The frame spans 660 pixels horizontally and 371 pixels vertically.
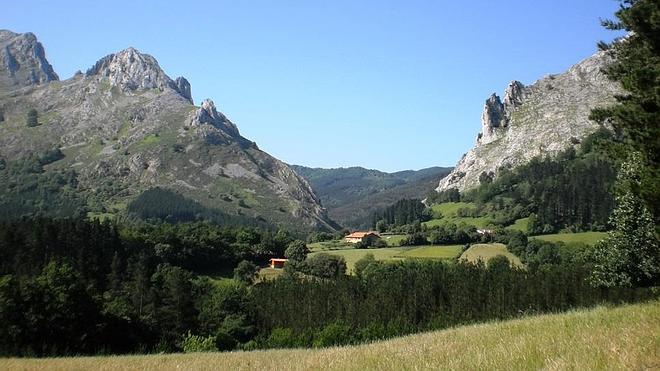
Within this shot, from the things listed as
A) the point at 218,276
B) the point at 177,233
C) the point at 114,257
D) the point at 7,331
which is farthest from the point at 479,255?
the point at 7,331

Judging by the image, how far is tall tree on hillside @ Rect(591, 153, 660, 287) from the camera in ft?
109

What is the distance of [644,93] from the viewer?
18.7m

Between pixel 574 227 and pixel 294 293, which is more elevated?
pixel 574 227

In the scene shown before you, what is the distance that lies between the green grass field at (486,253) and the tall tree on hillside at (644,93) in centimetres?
13405

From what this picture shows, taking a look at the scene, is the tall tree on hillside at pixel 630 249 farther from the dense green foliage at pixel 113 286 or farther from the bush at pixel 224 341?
the bush at pixel 224 341

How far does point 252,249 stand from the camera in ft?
585

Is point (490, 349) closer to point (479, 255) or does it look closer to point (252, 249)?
point (479, 255)

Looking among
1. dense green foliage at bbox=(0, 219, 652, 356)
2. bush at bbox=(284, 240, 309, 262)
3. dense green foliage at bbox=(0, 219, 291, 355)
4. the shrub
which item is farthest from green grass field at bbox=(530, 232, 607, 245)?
dense green foliage at bbox=(0, 219, 291, 355)

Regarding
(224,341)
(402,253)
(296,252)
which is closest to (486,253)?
(402,253)

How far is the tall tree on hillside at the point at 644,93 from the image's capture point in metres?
18.1

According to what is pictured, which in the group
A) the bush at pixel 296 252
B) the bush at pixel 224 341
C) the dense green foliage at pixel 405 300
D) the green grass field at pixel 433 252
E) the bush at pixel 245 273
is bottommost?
the bush at pixel 224 341

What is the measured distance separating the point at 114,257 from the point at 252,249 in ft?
187

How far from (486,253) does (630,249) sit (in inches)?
5285

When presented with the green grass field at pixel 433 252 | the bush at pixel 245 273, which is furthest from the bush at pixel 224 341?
the green grass field at pixel 433 252
